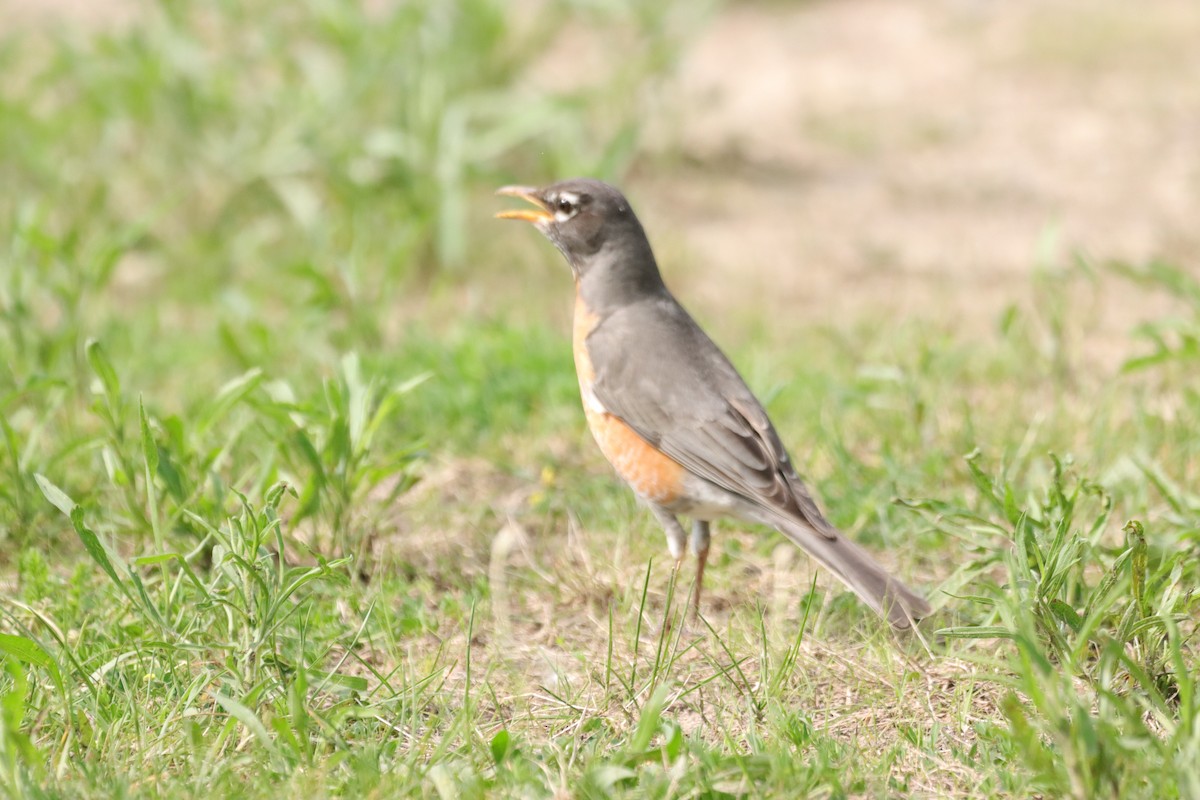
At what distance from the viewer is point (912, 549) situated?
15.8 feet

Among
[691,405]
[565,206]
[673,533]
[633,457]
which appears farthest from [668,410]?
[565,206]

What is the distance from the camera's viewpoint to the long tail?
405cm

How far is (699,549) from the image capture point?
4.69 metres

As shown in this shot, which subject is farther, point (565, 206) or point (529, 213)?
point (529, 213)

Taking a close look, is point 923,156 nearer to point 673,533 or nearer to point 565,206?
point 565,206

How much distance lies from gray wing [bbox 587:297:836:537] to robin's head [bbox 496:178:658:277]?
23 cm

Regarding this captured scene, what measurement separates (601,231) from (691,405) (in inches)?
32.5

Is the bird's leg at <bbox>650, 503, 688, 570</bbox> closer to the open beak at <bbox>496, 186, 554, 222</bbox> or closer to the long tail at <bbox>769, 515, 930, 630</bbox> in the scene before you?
the long tail at <bbox>769, 515, 930, 630</bbox>

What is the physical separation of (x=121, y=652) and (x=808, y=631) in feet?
6.33

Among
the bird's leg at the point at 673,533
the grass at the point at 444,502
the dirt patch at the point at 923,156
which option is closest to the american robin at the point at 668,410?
the bird's leg at the point at 673,533

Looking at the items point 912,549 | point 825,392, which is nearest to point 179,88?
point 825,392

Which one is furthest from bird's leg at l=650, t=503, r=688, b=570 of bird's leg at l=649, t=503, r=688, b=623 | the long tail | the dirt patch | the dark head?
the dirt patch

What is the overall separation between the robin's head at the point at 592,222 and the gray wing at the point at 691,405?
9.1 inches

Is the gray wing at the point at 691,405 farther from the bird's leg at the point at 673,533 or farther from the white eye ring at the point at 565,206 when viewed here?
the white eye ring at the point at 565,206
